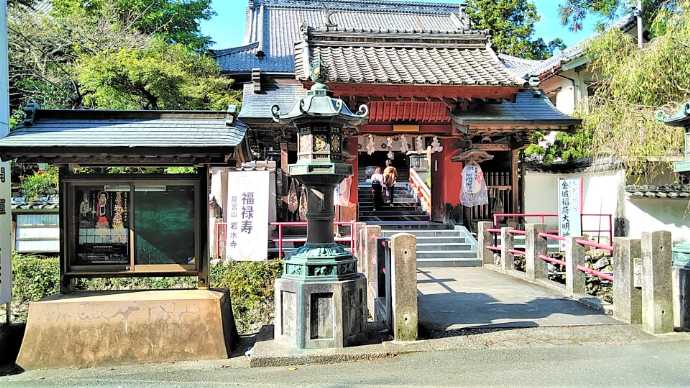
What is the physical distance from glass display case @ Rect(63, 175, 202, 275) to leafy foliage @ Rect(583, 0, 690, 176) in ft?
30.9

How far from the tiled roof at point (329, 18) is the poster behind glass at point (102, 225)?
20.7 meters

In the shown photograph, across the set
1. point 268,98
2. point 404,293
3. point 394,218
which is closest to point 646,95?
point 404,293

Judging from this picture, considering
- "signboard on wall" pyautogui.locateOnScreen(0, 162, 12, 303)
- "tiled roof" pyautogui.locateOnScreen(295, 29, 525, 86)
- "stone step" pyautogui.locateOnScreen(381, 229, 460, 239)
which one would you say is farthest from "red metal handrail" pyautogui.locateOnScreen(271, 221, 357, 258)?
"signboard on wall" pyautogui.locateOnScreen(0, 162, 12, 303)

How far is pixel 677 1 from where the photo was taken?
12.1 metres

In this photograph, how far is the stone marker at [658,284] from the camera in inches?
277

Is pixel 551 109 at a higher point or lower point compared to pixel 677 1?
lower

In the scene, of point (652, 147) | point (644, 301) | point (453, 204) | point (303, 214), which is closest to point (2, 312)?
point (303, 214)

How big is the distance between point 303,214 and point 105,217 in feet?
28.5

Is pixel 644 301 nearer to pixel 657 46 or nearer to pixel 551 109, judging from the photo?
pixel 657 46

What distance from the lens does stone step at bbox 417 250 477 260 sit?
14.5 m

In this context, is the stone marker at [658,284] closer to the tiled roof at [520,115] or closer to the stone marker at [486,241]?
the stone marker at [486,241]

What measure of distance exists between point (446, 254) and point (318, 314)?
8557 mm

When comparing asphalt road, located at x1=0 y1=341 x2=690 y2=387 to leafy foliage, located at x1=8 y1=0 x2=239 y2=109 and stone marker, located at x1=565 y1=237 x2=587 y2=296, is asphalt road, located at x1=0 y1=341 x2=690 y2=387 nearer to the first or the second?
stone marker, located at x1=565 y1=237 x2=587 y2=296

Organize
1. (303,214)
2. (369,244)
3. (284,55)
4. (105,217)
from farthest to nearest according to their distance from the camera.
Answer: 1. (284,55)
2. (303,214)
3. (369,244)
4. (105,217)
